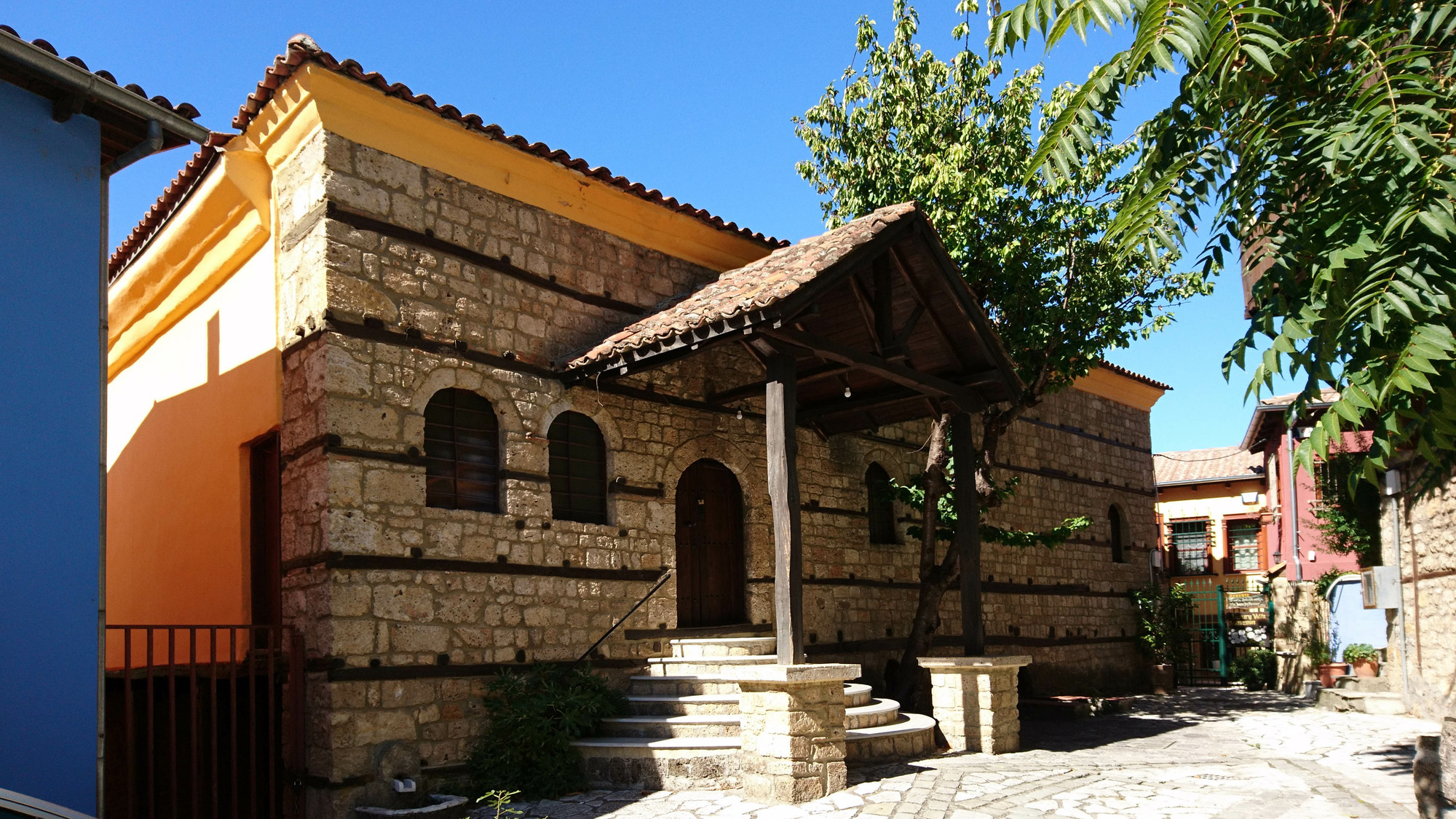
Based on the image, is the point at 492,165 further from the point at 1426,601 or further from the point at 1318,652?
the point at 1318,652

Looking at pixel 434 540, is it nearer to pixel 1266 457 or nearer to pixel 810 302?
pixel 810 302

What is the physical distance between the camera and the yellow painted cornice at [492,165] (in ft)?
25.8

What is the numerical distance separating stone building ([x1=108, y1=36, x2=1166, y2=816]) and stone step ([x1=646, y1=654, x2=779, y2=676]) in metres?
0.09

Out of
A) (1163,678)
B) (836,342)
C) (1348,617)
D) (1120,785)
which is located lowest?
(1163,678)

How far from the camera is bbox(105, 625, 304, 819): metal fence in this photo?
22.2ft

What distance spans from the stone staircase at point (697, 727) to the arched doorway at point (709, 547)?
72 cm

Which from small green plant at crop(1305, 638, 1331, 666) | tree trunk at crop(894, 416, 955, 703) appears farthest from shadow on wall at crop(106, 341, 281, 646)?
small green plant at crop(1305, 638, 1331, 666)

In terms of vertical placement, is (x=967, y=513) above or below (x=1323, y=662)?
above

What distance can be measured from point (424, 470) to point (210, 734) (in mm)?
2311

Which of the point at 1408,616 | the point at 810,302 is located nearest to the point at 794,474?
the point at 810,302

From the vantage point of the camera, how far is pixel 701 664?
904cm

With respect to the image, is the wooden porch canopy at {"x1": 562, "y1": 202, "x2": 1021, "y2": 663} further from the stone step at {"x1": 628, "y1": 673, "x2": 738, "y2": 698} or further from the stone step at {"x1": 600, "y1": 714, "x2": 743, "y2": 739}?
the stone step at {"x1": 628, "y1": 673, "x2": 738, "y2": 698}

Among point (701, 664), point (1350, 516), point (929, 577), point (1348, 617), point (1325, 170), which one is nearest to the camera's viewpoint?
point (1325, 170)

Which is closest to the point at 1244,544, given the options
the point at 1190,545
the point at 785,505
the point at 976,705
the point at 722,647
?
the point at 1190,545
